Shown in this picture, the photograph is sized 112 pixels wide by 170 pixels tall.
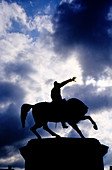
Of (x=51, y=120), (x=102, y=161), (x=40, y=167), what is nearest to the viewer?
(x=40, y=167)

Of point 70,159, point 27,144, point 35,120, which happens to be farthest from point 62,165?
point 35,120

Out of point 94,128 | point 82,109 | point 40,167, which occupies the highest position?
point 82,109

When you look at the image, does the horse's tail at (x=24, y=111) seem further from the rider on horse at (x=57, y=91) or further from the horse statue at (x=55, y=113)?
the rider on horse at (x=57, y=91)

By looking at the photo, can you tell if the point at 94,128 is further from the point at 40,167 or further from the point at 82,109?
the point at 40,167

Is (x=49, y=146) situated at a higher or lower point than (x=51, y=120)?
lower

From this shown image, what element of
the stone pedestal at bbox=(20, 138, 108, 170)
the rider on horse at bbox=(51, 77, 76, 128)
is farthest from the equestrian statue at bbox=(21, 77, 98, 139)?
the stone pedestal at bbox=(20, 138, 108, 170)

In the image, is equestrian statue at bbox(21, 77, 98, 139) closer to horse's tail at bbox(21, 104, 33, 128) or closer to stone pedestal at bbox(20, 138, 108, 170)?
horse's tail at bbox(21, 104, 33, 128)

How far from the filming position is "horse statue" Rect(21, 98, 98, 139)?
866 centimetres

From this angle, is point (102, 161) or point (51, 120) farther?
point (51, 120)

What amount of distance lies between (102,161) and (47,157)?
88.0 inches

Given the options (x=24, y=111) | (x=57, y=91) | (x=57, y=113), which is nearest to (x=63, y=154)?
(x=57, y=113)

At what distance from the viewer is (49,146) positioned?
7.45 metres

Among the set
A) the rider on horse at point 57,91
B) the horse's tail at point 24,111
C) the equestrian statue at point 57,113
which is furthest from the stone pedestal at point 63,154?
the rider on horse at point 57,91

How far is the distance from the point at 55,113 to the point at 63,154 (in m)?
1.88
